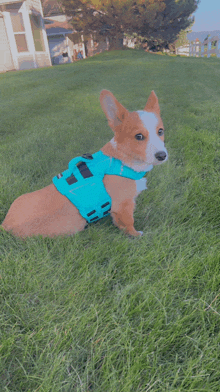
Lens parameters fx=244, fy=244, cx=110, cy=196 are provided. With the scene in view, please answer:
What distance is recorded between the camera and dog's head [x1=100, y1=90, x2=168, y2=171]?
5.91 ft

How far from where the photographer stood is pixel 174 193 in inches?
101

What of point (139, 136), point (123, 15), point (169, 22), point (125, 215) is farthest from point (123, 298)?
point (169, 22)

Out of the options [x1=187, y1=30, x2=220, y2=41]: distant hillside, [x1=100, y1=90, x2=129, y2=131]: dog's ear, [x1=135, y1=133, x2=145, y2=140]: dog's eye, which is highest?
[x1=187, y1=30, x2=220, y2=41]: distant hillside

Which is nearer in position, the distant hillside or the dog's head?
the dog's head

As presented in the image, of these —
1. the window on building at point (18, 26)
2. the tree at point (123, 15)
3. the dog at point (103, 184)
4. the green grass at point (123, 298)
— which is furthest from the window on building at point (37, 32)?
the dog at point (103, 184)

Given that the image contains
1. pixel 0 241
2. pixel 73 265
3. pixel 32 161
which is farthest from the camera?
pixel 32 161

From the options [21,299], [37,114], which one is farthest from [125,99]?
[21,299]

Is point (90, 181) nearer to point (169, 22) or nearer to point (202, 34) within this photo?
point (169, 22)

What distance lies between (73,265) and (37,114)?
5.63 meters

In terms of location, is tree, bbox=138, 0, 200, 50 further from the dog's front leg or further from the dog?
the dog's front leg

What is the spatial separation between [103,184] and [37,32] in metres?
22.3

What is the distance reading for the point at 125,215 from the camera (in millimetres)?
2025

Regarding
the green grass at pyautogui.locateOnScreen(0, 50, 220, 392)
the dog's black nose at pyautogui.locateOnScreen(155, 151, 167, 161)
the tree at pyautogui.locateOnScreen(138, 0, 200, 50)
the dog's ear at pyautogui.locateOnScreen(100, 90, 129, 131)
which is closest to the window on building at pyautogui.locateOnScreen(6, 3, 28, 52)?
the tree at pyautogui.locateOnScreen(138, 0, 200, 50)

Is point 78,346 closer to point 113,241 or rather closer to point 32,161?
point 113,241
